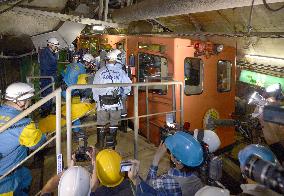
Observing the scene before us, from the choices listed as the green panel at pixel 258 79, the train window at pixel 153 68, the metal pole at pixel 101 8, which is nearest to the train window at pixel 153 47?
the train window at pixel 153 68

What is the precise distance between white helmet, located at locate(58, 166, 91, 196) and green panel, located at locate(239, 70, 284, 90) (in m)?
7.68

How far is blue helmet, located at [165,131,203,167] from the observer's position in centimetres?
312

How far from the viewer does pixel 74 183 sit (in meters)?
2.78

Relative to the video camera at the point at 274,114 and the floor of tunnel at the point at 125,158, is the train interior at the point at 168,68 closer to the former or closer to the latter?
the floor of tunnel at the point at 125,158

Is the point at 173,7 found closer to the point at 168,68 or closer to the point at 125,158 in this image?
the point at 168,68

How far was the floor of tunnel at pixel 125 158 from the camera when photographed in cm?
525

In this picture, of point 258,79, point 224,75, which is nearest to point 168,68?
point 224,75

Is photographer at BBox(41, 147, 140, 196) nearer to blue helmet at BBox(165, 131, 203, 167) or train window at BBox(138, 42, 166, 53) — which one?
blue helmet at BBox(165, 131, 203, 167)

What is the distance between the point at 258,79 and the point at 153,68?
433 cm

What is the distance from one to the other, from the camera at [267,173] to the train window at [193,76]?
5500 millimetres

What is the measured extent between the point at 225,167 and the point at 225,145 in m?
0.86

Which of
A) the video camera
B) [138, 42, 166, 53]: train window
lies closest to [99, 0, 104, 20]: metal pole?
[138, 42, 166, 53]: train window

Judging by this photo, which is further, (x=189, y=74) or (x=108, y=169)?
(x=189, y=74)

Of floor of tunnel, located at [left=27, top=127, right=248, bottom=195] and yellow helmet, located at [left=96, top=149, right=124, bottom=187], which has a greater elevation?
yellow helmet, located at [left=96, top=149, right=124, bottom=187]
